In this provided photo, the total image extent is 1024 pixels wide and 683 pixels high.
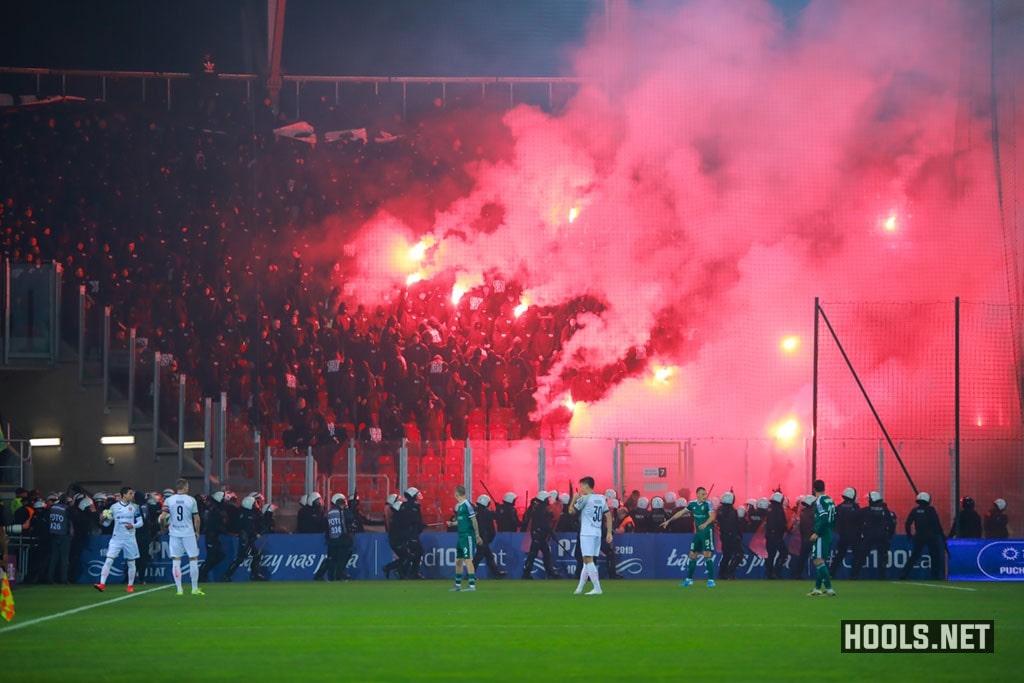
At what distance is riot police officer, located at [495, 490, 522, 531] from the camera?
25.7 m

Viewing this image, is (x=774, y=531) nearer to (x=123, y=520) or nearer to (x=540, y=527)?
(x=540, y=527)

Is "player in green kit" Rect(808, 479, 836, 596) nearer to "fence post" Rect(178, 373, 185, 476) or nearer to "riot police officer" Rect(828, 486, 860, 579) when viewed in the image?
"riot police officer" Rect(828, 486, 860, 579)

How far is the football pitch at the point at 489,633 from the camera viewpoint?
37.1 ft

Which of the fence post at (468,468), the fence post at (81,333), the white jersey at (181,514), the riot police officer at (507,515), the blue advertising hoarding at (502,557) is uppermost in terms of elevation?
the fence post at (81,333)

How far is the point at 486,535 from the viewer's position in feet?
79.5

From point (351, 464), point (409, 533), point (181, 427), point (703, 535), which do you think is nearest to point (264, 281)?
point (181, 427)

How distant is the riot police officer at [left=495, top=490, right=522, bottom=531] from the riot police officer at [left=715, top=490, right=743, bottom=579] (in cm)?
394

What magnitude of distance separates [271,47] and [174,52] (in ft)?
10.7

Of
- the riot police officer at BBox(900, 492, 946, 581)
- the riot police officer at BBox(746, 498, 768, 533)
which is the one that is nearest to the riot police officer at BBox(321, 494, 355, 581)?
the riot police officer at BBox(746, 498, 768, 533)

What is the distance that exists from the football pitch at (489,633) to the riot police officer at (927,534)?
2.50m

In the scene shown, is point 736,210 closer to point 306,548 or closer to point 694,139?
point 694,139

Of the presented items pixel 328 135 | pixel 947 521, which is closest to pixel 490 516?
pixel 947 521

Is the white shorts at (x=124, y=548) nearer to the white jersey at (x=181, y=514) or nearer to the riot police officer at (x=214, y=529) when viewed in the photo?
the white jersey at (x=181, y=514)

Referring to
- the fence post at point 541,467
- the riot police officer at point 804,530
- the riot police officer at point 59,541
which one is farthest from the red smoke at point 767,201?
the riot police officer at point 59,541
